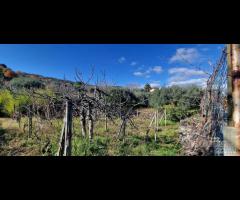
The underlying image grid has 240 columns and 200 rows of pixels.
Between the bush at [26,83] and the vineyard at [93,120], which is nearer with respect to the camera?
the vineyard at [93,120]

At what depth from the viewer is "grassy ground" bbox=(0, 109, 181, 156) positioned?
16.8 feet

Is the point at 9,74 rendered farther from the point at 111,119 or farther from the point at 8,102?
the point at 111,119

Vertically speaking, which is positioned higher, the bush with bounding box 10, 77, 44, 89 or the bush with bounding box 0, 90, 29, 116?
the bush with bounding box 10, 77, 44, 89

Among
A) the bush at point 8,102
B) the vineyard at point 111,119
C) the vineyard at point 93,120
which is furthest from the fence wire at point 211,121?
the bush at point 8,102

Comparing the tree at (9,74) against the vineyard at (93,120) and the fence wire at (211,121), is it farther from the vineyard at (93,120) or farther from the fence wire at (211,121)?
the fence wire at (211,121)

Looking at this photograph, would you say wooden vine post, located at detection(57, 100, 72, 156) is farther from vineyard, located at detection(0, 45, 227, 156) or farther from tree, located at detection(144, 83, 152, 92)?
tree, located at detection(144, 83, 152, 92)

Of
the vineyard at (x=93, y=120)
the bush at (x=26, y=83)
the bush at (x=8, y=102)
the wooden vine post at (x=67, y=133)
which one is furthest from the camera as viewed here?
the bush at (x=26, y=83)

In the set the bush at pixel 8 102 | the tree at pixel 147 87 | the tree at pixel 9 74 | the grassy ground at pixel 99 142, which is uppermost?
the tree at pixel 9 74

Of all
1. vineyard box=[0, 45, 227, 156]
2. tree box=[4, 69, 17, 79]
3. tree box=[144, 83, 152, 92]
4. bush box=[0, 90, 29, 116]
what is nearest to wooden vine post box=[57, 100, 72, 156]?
vineyard box=[0, 45, 227, 156]

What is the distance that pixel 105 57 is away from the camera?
18.8 ft

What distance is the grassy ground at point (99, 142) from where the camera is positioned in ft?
16.8

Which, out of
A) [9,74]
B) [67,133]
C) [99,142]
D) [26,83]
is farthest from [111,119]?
[9,74]

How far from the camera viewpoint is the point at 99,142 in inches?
210
